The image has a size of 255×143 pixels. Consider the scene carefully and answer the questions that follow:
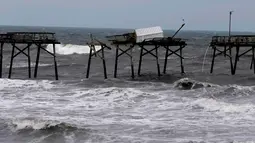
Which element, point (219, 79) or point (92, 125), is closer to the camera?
point (92, 125)

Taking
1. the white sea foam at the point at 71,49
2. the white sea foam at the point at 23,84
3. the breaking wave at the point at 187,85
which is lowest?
the white sea foam at the point at 23,84

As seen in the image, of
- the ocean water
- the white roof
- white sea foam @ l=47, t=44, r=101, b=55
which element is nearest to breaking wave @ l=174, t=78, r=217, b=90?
the ocean water

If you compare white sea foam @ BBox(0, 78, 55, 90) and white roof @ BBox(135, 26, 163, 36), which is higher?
white roof @ BBox(135, 26, 163, 36)

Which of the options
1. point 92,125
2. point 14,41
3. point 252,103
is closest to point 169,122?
point 92,125

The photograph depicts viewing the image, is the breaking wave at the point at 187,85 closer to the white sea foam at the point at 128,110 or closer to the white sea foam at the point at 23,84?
the white sea foam at the point at 128,110

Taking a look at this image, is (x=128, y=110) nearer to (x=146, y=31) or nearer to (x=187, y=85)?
(x=187, y=85)

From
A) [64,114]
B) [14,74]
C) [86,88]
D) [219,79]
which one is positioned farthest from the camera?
[14,74]

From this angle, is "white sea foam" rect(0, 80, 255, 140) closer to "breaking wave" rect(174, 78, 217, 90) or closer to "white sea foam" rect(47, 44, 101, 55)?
"breaking wave" rect(174, 78, 217, 90)

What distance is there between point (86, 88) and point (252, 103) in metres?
14.8

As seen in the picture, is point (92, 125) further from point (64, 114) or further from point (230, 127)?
point (230, 127)

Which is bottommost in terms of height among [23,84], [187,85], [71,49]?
[23,84]

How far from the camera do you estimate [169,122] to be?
28.2 meters

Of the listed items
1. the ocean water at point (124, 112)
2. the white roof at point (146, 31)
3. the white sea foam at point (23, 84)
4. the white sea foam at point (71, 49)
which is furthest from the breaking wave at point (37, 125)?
the white sea foam at point (71, 49)

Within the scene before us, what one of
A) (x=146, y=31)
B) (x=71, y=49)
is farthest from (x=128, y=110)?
(x=71, y=49)
